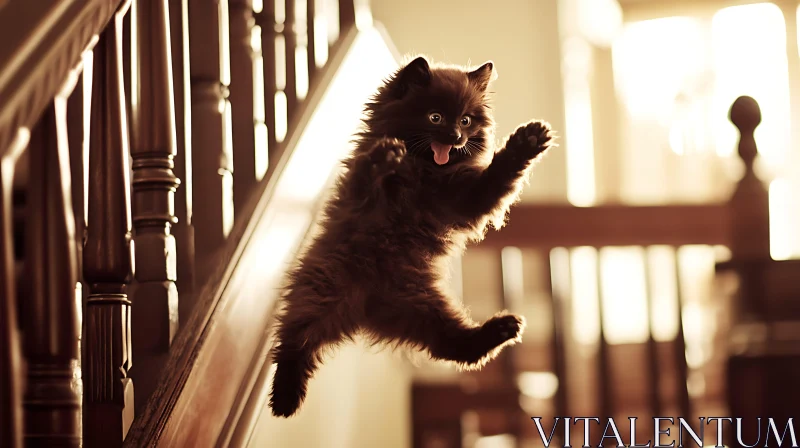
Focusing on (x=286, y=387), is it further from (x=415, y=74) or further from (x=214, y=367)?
(x=214, y=367)

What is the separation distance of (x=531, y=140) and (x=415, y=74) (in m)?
0.08

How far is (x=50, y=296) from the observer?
2.28 ft

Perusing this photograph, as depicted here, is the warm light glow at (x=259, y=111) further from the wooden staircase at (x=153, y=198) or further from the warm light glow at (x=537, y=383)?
the warm light glow at (x=537, y=383)

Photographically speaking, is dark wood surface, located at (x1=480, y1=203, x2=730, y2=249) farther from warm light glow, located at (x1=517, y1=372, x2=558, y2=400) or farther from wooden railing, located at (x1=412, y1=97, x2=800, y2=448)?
warm light glow, located at (x1=517, y1=372, x2=558, y2=400)

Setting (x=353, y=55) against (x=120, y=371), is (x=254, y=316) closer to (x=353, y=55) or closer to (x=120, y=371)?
(x=120, y=371)

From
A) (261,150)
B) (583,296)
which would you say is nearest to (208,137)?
(261,150)

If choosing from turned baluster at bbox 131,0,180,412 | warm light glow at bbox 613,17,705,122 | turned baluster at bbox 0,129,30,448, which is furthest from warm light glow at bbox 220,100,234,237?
warm light glow at bbox 613,17,705,122

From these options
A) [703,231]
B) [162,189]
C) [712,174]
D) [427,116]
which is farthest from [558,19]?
[427,116]

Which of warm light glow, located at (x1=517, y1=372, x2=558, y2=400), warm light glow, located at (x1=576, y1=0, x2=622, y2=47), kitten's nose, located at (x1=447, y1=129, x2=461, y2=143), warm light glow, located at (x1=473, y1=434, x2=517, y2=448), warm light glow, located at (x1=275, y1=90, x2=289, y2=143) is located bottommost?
warm light glow, located at (x1=473, y1=434, x2=517, y2=448)

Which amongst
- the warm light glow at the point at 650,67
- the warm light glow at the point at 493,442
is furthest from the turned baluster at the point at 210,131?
the warm light glow at the point at 650,67

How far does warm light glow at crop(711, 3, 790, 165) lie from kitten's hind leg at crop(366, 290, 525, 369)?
5.25 m

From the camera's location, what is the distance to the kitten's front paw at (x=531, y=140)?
485mm

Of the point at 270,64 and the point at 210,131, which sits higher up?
the point at 270,64

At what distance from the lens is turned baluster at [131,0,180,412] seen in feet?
3.03
